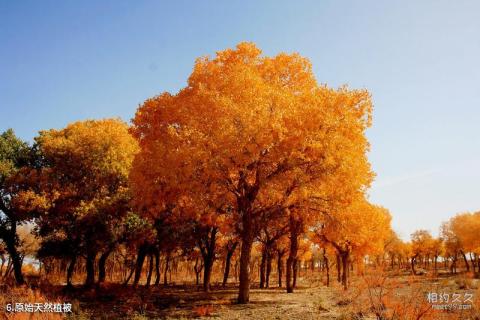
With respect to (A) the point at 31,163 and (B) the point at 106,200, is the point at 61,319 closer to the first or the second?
(B) the point at 106,200

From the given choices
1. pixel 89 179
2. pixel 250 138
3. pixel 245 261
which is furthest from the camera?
pixel 89 179

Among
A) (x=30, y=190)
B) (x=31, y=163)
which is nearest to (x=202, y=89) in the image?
(x=30, y=190)

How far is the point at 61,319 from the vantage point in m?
13.7

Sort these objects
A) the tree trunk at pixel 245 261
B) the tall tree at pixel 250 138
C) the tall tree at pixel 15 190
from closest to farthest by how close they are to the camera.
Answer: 1. the tall tree at pixel 250 138
2. the tree trunk at pixel 245 261
3. the tall tree at pixel 15 190

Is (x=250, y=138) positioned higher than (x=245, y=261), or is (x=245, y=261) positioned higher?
(x=250, y=138)

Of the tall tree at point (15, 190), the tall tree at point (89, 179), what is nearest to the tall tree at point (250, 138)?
the tall tree at point (89, 179)

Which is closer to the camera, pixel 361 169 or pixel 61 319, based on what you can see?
pixel 61 319

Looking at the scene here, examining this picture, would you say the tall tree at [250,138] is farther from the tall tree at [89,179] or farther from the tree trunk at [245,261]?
the tall tree at [89,179]

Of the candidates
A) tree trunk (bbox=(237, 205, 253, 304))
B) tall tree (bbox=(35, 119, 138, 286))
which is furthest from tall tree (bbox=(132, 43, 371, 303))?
tall tree (bbox=(35, 119, 138, 286))

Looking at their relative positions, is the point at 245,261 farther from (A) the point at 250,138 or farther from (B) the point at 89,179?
(B) the point at 89,179

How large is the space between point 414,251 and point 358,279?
294 feet

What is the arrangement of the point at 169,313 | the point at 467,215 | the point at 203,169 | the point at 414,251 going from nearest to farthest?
the point at 169,313
the point at 203,169
the point at 467,215
the point at 414,251

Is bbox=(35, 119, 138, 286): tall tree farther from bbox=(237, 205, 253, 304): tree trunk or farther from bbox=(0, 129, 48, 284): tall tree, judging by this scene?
bbox=(237, 205, 253, 304): tree trunk

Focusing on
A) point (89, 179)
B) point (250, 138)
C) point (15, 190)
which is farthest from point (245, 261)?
point (15, 190)
